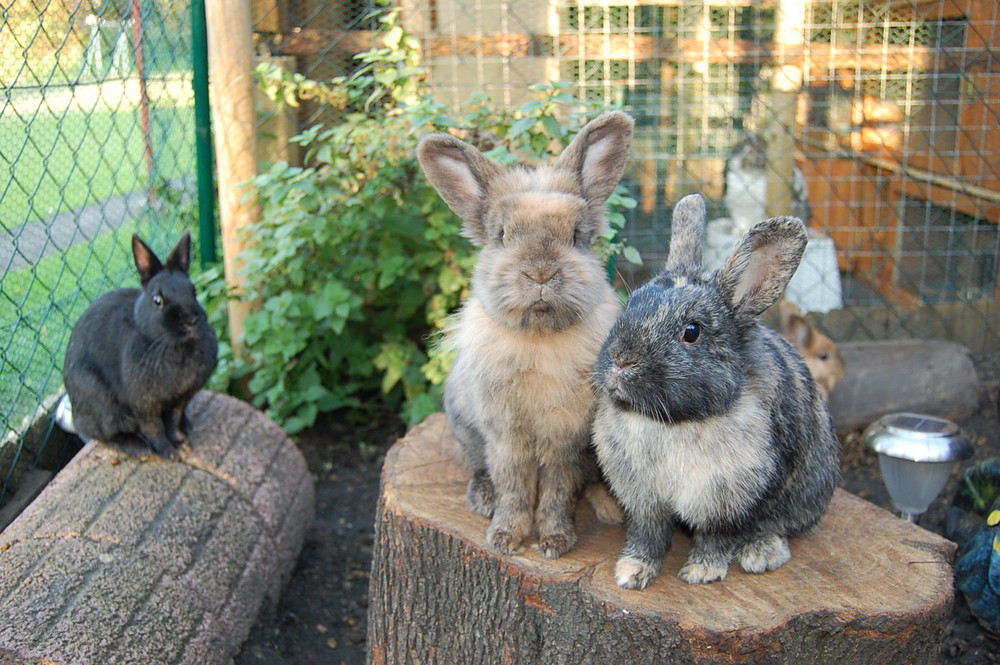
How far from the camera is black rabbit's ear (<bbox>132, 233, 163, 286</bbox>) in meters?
3.33

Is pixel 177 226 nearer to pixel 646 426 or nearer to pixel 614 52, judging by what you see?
pixel 614 52

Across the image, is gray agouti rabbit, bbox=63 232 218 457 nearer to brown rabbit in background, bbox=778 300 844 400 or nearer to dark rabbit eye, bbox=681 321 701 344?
dark rabbit eye, bbox=681 321 701 344

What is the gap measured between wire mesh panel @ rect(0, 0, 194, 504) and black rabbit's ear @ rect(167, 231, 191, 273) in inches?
24.3

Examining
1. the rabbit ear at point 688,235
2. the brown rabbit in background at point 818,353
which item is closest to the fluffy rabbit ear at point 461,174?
the rabbit ear at point 688,235

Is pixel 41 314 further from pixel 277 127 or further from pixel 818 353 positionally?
pixel 818 353

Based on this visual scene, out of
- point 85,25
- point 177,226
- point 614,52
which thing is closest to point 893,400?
point 614,52

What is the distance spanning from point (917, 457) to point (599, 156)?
1833 millimetres

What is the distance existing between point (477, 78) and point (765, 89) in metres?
1.96

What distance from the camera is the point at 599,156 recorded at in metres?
2.64

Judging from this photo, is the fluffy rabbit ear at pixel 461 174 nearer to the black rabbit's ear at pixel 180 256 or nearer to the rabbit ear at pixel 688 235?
the rabbit ear at pixel 688 235

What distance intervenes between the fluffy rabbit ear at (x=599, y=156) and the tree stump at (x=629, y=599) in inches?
39.7

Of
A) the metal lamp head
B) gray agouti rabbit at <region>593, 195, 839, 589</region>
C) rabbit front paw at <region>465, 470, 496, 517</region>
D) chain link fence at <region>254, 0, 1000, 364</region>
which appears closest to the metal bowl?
the metal lamp head

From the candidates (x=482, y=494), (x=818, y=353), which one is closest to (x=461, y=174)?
(x=482, y=494)

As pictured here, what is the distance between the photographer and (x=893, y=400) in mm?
5445
